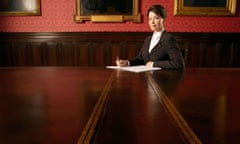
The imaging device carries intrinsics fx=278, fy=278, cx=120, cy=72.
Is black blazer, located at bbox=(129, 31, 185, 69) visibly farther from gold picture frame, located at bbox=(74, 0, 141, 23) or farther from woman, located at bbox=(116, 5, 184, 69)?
gold picture frame, located at bbox=(74, 0, 141, 23)

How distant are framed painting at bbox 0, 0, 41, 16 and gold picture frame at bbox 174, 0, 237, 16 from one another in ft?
6.88

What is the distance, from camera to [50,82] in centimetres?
178

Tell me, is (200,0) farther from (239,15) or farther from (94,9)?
(94,9)

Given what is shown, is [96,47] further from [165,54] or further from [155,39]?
[165,54]

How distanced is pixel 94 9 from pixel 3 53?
1570mm

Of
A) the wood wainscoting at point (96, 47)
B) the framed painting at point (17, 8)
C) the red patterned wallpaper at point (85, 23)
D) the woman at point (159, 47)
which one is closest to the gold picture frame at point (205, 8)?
the red patterned wallpaper at point (85, 23)

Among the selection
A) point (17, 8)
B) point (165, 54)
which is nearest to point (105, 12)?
point (17, 8)

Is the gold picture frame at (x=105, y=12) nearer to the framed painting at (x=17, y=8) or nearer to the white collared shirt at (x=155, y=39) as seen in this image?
the framed painting at (x=17, y=8)

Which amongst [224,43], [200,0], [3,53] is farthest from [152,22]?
[3,53]

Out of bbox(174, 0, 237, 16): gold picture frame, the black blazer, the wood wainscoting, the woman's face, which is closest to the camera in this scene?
the black blazer

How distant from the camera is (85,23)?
13.7 feet

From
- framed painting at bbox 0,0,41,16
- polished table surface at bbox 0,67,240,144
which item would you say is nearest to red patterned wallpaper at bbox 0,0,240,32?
framed painting at bbox 0,0,41,16

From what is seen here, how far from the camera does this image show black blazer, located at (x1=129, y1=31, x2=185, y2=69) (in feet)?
8.57

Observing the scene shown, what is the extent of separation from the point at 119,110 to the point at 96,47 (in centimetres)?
320
